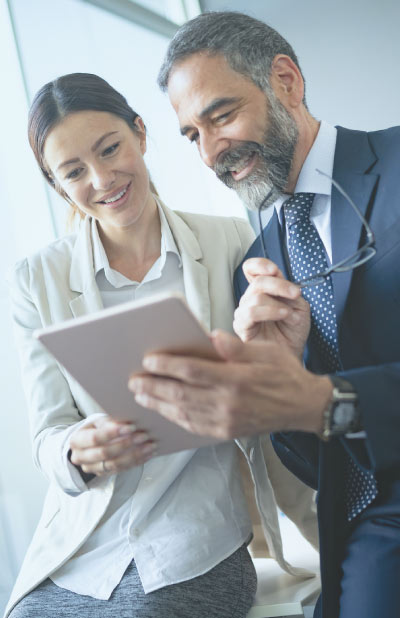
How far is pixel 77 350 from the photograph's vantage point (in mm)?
962

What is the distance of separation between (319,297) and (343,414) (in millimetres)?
438

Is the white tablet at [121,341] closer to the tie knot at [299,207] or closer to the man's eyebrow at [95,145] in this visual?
the tie knot at [299,207]

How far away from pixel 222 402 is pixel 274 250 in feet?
2.36

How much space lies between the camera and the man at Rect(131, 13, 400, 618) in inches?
38.0

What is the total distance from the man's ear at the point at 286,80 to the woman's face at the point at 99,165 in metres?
0.40

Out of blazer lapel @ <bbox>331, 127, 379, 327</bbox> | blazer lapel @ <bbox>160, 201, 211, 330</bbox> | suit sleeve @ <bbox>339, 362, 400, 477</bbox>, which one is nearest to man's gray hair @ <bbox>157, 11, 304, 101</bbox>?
blazer lapel @ <bbox>331, 127, 379, 327</bbox>

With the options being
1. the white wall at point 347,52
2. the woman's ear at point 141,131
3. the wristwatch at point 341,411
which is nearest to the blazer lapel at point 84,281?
the woman's ear at point 141,131

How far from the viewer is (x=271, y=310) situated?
1.31 metres

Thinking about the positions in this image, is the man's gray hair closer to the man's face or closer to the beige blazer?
the man's face

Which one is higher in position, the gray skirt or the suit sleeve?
the suit sleeve

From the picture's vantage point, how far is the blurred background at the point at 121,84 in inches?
90.5

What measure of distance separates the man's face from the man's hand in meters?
0.66

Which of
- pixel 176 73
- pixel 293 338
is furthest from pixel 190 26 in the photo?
pixel 293 338

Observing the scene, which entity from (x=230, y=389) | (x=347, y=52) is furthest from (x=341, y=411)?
(x=347, y=52)
